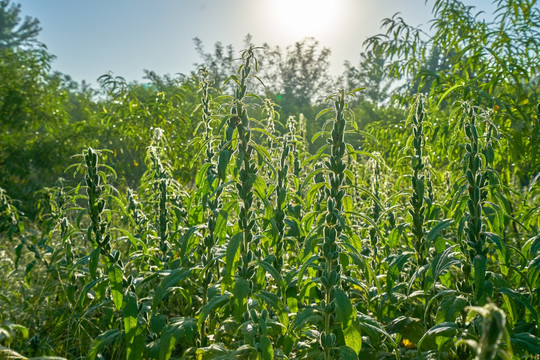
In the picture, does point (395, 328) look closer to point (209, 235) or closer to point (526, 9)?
point (209, 235)

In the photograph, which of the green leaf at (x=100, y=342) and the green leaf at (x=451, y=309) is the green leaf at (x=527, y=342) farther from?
the green leaf at (x=100, y=342)

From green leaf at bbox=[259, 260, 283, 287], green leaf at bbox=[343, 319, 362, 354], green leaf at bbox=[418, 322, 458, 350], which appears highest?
green leaf at bbox=[259, 260, 283, 287]

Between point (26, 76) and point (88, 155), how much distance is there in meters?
8.96

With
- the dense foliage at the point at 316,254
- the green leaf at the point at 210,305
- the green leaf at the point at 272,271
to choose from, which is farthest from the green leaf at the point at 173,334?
the green leaf at the point at 272,271

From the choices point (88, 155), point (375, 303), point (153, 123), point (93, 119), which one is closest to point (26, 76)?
point (93, 119)

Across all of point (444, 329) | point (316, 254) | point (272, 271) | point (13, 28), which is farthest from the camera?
point (13, 28)

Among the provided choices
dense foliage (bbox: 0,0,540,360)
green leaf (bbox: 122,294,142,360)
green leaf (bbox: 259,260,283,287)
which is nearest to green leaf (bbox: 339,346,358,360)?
dense foliage (bbox: 0,0,540,360)

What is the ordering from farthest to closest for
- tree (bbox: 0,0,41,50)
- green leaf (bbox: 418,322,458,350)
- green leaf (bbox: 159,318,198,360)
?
tree (bbox: 0,0,41,50), green leaf (bbox: 159,318,198,360), green leaf (bbox: 418,322,458,350)

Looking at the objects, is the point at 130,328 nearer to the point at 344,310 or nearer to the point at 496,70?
the point at 344,310

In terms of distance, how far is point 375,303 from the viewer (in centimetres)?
231

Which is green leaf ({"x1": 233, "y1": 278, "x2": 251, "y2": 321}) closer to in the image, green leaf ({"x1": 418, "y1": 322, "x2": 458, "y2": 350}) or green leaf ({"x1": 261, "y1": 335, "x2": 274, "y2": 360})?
green leaf ({"x1": 261, "y1": 335, "x2": 274, "y2": 360})

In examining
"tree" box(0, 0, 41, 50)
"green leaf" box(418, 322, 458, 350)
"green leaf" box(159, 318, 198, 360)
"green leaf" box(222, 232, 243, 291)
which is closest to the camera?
"green leaf" box(418, 322, 458, 350)

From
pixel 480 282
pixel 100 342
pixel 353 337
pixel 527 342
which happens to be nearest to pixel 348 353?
pixel 353 337

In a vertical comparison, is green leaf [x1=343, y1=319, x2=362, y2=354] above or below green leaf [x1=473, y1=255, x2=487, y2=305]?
below
